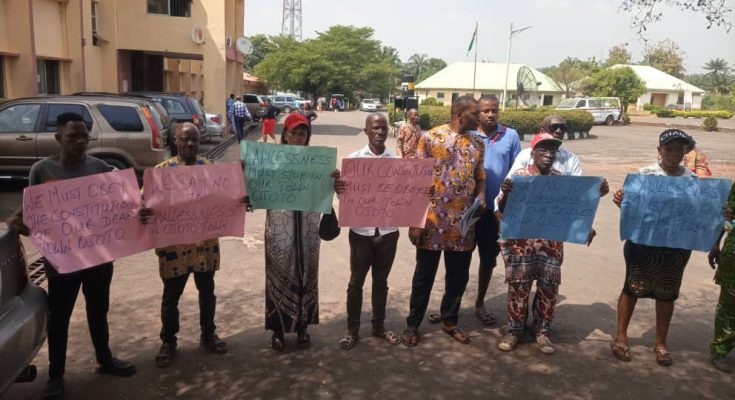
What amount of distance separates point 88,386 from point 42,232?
3.46 ft

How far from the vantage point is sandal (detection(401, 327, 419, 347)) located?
13.8 feet

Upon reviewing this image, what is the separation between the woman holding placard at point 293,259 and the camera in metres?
3.87

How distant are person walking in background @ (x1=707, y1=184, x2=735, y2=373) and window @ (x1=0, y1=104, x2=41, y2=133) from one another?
33.0ft

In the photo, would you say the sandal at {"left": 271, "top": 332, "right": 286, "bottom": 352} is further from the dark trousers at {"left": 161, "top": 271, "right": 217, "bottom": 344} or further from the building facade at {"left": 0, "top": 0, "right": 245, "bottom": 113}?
the building facade at {"left": 0, "top": 0, "right": 245, "bottom": 113}

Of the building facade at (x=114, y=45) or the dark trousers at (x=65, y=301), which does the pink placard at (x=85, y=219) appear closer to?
the dark trousers at (x=65, y=301)

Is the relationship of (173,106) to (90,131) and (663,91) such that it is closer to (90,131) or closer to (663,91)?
(90,131)

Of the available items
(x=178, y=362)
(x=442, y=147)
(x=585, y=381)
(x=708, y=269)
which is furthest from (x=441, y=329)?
(x=708, y=269)

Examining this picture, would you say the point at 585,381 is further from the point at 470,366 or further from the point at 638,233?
the point at 638,233

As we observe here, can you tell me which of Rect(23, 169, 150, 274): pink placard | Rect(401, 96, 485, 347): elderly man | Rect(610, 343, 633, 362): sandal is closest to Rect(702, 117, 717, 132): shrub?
Rect(610, 343, 633, 362): sandal

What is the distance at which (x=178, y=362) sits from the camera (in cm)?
383

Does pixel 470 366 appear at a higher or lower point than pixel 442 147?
lower

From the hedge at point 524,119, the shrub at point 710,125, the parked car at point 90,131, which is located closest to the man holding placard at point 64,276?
the parked car at point 90,131

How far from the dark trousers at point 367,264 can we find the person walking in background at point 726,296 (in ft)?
7.78

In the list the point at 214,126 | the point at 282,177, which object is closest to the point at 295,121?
the point at 282,177
